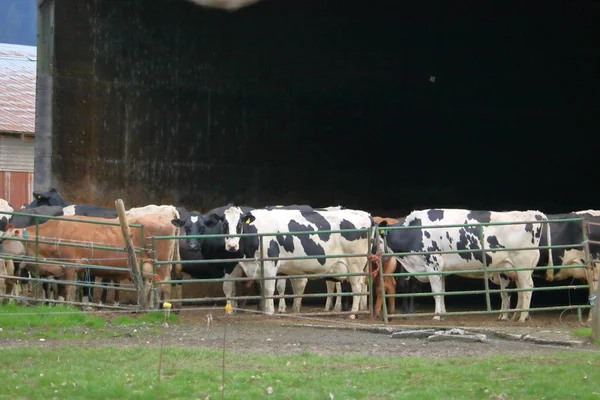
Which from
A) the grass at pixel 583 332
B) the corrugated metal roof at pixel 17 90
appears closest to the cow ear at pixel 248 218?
the grass at pixel 583 332

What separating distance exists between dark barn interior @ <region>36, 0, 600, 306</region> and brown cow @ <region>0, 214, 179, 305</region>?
13.7ft

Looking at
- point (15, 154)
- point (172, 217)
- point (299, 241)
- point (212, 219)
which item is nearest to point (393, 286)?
point (299, 241)

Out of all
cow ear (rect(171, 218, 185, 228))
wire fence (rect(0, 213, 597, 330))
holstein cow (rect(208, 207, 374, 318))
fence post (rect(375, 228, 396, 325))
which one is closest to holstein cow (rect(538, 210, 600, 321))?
wire fence (rect(0, 213, 597, 330))

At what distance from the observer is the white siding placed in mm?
38156

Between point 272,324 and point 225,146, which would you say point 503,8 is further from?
point 272,324

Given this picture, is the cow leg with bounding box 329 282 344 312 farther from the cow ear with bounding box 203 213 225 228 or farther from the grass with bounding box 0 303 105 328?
the grass with bounding box 0 303 105 328

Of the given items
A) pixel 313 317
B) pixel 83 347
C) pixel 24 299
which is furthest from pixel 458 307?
pixel 83 347

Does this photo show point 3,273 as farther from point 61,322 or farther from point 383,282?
point 383,282

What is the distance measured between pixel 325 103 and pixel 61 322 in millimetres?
13563

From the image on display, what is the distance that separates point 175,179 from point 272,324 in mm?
8846

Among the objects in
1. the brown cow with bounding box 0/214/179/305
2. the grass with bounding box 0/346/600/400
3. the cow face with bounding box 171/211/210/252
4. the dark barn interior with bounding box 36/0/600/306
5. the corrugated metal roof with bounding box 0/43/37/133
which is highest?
the corrugated metal roof with bounding box 0/43/37/133

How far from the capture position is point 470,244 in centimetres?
1977

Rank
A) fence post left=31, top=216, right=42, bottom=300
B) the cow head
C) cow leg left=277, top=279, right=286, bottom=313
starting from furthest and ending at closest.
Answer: cow leg left=277, top=279, right=286, bottom=313 < the cow head < fence post left=31, top=216, right=42, bottom=300

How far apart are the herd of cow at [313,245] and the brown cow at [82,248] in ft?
0.07
